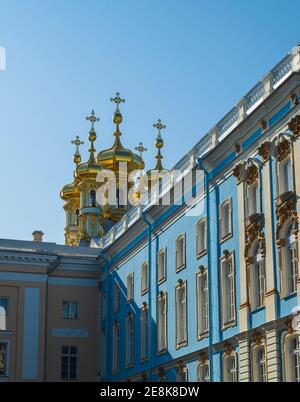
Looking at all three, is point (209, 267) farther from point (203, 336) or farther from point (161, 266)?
point (161, 266)

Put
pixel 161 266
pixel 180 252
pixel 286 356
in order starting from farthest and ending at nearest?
pixel 161 266
pixel 180 252
pixel 286 356

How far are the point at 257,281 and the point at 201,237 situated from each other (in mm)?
4732

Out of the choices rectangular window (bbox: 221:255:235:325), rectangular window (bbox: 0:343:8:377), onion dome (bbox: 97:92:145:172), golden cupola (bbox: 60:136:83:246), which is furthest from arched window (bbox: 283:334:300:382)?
golden cupola (bbox: 60:136:83:246)

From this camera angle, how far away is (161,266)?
35594mm

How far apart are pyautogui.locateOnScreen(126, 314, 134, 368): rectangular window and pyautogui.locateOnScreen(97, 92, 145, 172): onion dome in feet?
55.4

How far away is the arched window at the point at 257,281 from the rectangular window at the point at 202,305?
355 centimetres

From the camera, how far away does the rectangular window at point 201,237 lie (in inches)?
1256

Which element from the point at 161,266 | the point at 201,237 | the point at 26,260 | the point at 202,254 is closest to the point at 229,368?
the point at 202,254

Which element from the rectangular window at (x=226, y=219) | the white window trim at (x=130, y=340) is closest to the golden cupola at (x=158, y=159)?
the white window trim at (x=130, y=340)

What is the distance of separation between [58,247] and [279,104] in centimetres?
1953

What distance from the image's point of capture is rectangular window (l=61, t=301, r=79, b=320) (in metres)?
42.7

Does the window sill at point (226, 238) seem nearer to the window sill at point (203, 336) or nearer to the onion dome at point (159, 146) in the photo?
the window sill at point (203, 336)

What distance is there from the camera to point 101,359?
4194 centimetres
